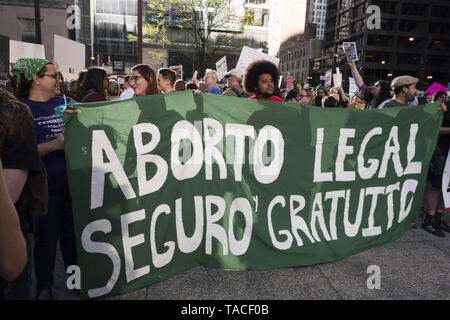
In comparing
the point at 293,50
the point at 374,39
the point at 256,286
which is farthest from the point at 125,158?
the point at 293,50

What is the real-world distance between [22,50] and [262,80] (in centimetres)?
669

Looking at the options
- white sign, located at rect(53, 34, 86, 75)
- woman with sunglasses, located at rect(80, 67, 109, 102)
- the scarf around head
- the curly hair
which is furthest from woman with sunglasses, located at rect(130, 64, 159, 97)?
white sign, located at rect(53, 34, 86, 75)

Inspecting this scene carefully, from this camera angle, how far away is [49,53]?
66.6 feet

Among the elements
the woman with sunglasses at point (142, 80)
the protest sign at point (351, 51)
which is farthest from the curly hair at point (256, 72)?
the protest sign at point (351, 51)

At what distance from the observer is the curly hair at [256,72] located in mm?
3814

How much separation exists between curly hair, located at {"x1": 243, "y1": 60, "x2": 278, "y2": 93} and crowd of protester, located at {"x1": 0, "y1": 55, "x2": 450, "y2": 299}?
0.01m

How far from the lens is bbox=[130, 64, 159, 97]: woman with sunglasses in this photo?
11.4 ft

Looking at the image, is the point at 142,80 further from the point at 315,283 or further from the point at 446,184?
the point at 446,184

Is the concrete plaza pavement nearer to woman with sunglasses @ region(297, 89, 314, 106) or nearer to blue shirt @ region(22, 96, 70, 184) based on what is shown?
blue shirt @ region(22, 96, 70, 184)

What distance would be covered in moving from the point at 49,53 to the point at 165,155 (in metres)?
21.2

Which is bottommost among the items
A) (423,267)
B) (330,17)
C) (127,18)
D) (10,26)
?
(423,267)

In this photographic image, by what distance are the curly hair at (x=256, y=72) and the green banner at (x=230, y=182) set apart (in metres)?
0.69

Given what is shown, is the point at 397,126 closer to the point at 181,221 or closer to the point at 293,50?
the point at 181,221

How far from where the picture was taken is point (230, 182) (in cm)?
312
